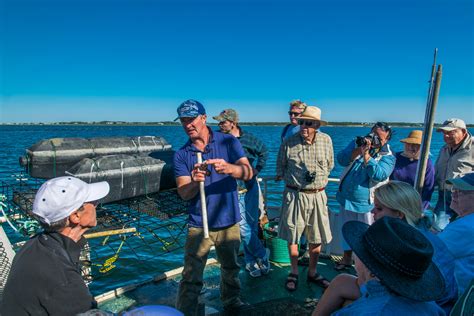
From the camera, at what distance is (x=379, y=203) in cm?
261

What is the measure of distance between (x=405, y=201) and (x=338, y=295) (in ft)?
2.82

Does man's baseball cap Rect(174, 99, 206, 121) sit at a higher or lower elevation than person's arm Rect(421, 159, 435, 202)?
higher

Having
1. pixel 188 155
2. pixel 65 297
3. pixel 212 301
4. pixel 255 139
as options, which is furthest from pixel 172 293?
pixel 65 297

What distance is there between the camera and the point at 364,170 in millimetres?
4090

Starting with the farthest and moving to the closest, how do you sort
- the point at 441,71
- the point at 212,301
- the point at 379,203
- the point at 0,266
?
the point at 212,301
the point at 0,266
the point at 441,71
the point at 379,203

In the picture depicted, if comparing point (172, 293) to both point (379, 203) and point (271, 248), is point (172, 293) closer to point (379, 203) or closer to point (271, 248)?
point (271, 248)

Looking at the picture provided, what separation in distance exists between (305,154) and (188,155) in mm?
1446

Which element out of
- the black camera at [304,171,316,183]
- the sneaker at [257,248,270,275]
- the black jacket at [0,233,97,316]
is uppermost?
the black camera at [304,171,316,183]

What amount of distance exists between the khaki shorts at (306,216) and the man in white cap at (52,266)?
2.53m

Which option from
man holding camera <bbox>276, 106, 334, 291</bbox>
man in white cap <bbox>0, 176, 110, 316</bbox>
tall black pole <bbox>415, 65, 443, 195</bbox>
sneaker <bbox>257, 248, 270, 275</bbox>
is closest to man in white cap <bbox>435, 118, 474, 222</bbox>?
tall black pole <bbox>415, 65, 443, 195</bbox>

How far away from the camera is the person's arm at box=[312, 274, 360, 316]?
212 cm

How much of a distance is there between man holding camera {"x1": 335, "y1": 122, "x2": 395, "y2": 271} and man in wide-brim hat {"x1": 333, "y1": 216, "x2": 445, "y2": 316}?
2390 mm

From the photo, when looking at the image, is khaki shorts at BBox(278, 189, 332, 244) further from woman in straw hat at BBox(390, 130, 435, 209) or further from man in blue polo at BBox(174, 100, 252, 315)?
woman in straw hat at BBox(390, 130, 435, 209)

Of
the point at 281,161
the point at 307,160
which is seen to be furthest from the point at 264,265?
the point at 307,160
